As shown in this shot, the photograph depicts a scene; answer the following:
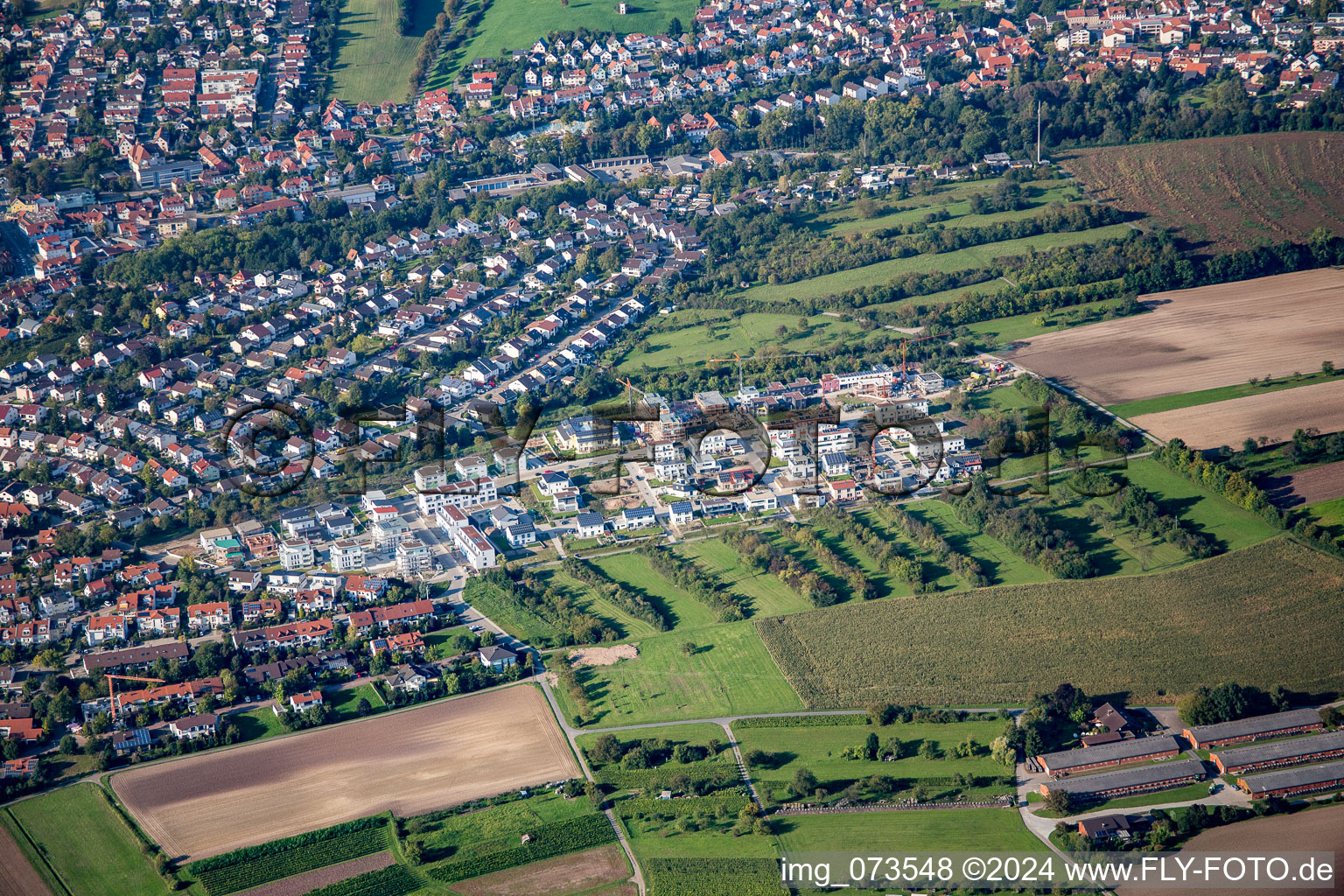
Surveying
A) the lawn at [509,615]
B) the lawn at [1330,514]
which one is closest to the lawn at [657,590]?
the lawn at [509,615]

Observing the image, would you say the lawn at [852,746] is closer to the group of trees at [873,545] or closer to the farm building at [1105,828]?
the farm building at [1105,828]

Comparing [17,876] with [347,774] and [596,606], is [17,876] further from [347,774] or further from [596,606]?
[596,606]

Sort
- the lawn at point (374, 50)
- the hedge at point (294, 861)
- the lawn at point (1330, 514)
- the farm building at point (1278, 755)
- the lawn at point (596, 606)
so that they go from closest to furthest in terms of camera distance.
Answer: the hedge at point (294, 861) < the farm building at point (1278, 755) < the lawn at point (596, 606) < the lawn at point (1330, 514) < the lawn at point (374, 50)

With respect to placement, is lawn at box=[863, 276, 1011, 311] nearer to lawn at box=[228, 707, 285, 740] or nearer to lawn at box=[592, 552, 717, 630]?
lawn at box=[592, 552, 717, 630]

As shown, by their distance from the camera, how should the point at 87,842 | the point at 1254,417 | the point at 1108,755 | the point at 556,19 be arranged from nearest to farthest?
the point at 87,842 < the point at 1108,755 < the point at 1254,417 < the point at 556,19

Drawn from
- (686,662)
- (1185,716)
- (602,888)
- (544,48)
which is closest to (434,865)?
(602,888)

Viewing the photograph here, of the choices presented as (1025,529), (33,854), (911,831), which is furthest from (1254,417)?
(33,854)
